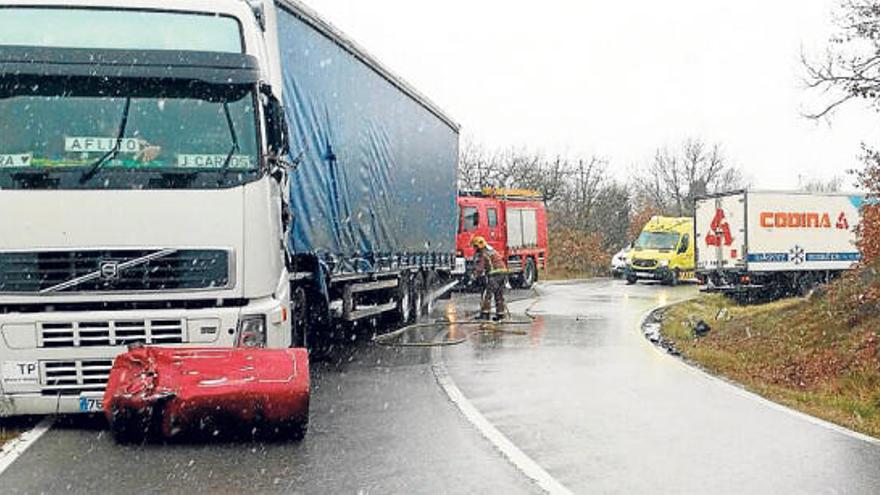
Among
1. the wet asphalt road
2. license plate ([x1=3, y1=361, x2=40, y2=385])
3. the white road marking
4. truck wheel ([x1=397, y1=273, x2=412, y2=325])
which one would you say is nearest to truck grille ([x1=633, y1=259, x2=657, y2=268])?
truck wheel ([x1=397, y1=273, x2=412, y2=325])

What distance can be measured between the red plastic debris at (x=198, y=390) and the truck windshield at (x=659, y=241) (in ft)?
109

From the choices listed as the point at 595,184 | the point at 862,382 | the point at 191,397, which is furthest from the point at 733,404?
the point at 595,184

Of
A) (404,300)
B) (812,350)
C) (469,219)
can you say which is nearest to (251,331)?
(812,350)

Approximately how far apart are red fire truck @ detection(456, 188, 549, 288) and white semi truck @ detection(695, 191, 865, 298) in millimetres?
6215

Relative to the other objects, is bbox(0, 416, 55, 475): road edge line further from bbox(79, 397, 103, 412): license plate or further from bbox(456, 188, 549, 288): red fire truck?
bbox(456, 188, 549, 288): red fire truck

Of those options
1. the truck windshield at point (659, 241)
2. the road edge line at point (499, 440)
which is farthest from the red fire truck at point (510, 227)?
the road edge line at point (499, 440)

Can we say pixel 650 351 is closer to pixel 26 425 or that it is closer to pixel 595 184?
pixel 26 425

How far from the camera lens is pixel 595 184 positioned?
6194 cm

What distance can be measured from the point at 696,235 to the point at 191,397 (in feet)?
81.8

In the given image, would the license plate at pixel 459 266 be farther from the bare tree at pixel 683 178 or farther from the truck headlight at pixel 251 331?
the bare tree at pixel 683 178

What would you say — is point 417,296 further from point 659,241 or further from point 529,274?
point 659,241

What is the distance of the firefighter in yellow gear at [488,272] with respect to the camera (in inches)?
729

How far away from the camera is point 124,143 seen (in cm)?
744

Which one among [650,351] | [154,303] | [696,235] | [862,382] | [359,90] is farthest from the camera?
[696,235]
